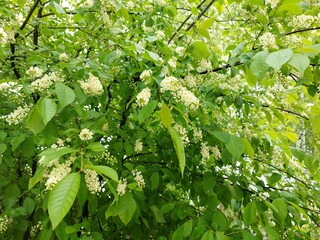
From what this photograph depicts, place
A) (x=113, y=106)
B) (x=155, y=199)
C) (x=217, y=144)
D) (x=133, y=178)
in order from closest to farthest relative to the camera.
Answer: (x=133, y=178) → (x=217, y=144) → (x=155, y=199) → (x=113, y=106)

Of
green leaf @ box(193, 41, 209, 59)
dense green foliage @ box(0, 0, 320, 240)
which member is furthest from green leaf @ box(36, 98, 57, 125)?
green leaf @ box(193, 41, 209, 59)

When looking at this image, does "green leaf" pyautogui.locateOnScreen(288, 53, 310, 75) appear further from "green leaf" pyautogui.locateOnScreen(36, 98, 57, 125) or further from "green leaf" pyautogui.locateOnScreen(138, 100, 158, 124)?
"green leaf" pyautogui.locateOnScreen(36, 98, 57, 125)

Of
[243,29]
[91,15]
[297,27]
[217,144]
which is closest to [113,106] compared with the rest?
[91,15]

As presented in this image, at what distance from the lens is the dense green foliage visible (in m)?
1.51

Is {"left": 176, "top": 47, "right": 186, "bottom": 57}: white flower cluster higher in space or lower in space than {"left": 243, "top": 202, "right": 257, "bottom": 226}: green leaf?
higher

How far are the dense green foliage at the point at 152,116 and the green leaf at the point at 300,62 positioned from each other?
0.45 ft

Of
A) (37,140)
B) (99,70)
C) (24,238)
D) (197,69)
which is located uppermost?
(99,70)

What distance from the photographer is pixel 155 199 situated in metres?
2.22

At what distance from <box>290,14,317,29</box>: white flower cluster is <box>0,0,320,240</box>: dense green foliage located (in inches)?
0.5

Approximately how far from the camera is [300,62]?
1.08m

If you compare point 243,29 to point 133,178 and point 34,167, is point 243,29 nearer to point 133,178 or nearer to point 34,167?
point 133,178

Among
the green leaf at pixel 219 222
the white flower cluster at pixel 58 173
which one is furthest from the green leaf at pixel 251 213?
the white flower cluster at pixel 58 173

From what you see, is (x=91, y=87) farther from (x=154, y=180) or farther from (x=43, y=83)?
(x=154, y=180)

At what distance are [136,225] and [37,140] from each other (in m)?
0.82
